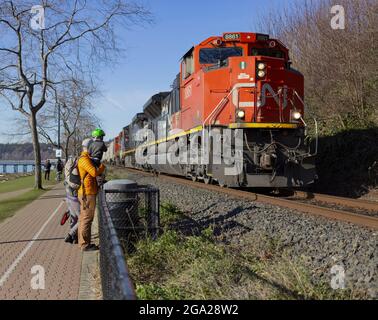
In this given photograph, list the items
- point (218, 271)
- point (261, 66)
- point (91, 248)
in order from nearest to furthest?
point (218, 271)
point (91, 248)
point (261, 66)

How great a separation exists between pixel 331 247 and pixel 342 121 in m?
13.2

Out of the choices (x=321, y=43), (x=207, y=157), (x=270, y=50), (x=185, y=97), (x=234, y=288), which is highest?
(x=321, y=43)

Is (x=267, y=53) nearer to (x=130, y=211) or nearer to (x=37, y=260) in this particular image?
(x=130, y=211)

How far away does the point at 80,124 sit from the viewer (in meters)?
51.2

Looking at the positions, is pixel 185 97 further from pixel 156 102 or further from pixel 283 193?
pixel 156 102

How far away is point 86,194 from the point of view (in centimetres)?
709

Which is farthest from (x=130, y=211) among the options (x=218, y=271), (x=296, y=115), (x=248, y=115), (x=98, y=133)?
(x=296, y=115)

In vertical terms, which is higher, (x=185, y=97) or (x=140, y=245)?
(x=185, y=97)

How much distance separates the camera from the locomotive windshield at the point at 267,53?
12219mm

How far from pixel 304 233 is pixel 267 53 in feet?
23.0

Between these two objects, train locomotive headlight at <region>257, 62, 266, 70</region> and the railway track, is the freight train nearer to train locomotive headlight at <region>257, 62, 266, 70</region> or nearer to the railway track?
train locomotive headlight at <region>257, 62, 266, 70</region>

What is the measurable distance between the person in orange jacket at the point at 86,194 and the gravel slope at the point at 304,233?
1.88m

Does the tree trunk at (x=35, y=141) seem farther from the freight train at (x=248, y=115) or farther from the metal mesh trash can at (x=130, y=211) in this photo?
the metal mesh trash can at (x=130, y=211)
